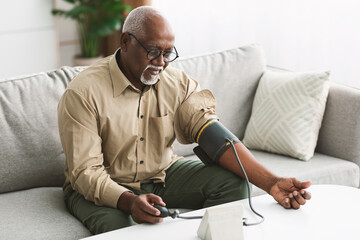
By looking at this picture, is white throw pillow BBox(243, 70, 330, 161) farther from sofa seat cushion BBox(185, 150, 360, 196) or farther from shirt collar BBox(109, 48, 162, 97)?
shirt collar BBox(109, 48, 162, 97)

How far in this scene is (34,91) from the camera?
6.89 feet

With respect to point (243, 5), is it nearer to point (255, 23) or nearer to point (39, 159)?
point (255, 23)

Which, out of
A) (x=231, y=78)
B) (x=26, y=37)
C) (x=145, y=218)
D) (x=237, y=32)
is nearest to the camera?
(x=145, y=218)

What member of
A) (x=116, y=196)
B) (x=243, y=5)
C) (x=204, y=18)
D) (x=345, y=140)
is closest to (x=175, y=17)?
(x=204, y=18)

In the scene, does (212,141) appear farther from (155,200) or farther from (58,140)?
(58,140)

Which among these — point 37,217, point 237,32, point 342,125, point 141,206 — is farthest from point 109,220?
point 237,32

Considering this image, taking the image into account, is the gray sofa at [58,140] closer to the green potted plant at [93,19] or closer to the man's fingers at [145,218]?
the man's fingers at [145,218]

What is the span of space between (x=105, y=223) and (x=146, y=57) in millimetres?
579

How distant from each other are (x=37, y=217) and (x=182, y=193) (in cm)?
53

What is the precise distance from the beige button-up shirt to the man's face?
2.8 inches

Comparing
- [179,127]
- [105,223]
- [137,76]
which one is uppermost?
[137,76]

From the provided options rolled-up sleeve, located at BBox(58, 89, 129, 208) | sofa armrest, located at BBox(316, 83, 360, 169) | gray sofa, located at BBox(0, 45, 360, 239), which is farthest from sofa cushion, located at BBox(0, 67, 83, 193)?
sofa armrest, located at BBox(316, 83, 360, 169)

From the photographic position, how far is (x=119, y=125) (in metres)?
1.85

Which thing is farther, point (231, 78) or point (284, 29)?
point (284, 29)
